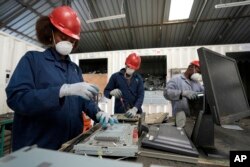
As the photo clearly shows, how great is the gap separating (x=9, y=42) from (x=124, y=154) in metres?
4.04

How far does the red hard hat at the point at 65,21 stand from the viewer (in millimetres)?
1196

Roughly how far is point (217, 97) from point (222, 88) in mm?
138

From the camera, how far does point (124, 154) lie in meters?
0.75

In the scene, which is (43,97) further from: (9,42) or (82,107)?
(9,42)

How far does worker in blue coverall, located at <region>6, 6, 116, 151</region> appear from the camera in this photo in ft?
3.10

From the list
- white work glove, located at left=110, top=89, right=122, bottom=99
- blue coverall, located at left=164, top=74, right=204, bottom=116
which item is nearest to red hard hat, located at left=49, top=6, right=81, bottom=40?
white work glove, located at left=110, top=89, right=122, bottom=99

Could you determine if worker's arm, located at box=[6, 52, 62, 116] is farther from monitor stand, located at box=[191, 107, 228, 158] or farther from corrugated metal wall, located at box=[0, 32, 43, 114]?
corrugated metal wall, located at box=[0, 32, 43, 114]

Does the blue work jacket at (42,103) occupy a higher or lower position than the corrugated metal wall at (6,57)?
lower

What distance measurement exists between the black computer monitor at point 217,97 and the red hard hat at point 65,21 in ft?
2.78

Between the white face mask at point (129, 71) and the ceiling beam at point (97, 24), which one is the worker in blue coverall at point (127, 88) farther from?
the ceiling beam at point (97, 24)

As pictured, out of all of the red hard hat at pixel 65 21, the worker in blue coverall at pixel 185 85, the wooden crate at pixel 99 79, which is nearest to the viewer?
the red hard hat at pixel 65 21

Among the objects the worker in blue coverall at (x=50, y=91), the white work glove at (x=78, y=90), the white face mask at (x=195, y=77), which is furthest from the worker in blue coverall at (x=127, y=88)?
the white work glove at (x=78, y=90)

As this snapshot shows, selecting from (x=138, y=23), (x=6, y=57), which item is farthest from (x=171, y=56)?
(x=6, y=57)

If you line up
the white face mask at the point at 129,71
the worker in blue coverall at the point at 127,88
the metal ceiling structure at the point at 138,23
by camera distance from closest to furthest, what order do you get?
the worker in blue coverall at the point at 127,88
the white face mask at the point at 129,71
the metal ceiling structure at the point at 138,23
